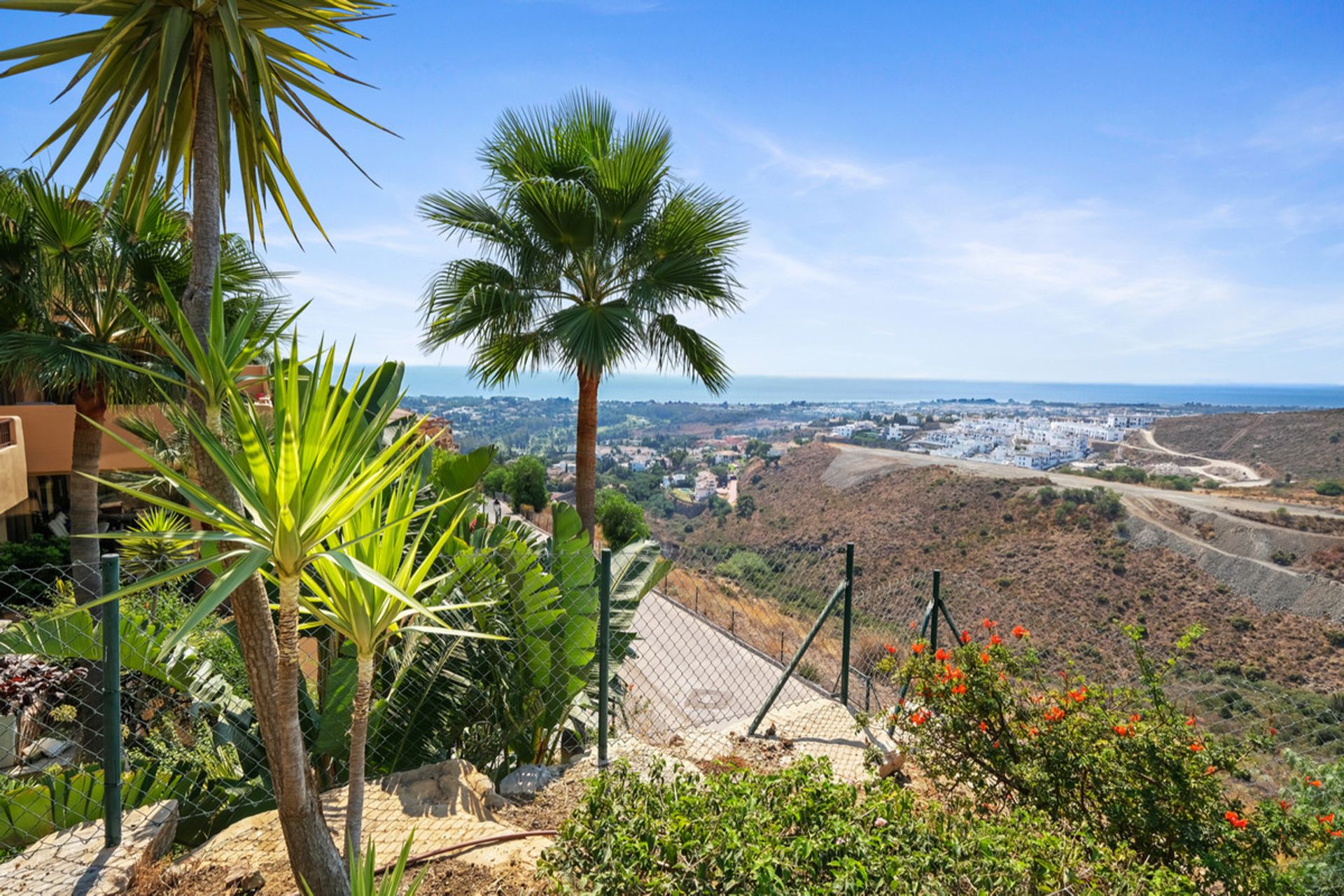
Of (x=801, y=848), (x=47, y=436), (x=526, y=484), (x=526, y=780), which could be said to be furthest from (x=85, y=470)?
Result: (x=526, y=484)

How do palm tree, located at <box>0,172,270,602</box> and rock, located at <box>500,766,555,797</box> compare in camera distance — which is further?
palm tree, located at <box>0,172,270,602</box>

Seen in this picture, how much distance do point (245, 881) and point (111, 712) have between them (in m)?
1.05

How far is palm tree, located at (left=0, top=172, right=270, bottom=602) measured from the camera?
7.28 metres

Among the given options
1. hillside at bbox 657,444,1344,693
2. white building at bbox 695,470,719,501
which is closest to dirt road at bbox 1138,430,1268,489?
hillside at bbox 657,444,1344,693

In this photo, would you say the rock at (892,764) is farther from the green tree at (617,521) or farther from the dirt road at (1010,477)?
the dirt road at (1010,477)

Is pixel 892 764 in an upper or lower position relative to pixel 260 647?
lower

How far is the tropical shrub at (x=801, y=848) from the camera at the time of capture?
6.80 ft

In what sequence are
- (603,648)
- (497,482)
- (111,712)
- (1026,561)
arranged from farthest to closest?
(497,482) < (1026,561) < (603,648) < (111,712)

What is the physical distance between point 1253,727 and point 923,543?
103 feet

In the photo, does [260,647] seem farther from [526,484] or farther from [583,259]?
[526,484]

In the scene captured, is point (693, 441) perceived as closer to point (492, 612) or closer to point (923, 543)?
point (923, 543)

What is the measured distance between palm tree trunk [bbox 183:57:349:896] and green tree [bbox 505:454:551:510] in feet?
85.6

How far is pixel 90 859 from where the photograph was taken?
283cm

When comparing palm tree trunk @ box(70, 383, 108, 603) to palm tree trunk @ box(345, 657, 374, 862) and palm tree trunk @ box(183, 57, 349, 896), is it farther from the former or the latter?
palm tree trunk @ box(345, 657, 374, 862)
